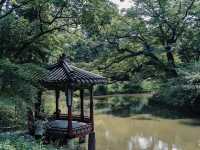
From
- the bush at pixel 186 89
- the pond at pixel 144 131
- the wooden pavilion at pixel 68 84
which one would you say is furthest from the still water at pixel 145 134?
the wooden pavilion at pixel 68 84

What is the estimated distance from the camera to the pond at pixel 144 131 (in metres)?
16.2

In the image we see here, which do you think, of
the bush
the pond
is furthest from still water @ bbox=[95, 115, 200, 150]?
the bush

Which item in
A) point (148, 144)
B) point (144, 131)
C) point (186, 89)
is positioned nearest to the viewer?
point (148, 144)

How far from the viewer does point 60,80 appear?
12.5 metres

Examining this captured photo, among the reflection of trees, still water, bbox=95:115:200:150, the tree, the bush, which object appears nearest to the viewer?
the reflection of trees

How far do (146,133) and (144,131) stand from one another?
56 cm

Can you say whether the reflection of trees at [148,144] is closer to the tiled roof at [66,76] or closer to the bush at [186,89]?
the tiled roof at [66,76]

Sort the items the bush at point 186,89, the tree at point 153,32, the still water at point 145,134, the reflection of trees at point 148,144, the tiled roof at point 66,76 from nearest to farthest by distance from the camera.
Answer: the tiled roof at point 66,76 < the reflection of trees at point 148,144 < the still water at point 145,134 < the bush at point 186,89 < the tree at point 153,32

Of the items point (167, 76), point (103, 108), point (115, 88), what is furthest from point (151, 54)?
point (115, 88)

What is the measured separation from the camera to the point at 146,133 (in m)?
19.2

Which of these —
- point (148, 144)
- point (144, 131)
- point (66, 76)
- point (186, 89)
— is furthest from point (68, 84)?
point (186, 89)

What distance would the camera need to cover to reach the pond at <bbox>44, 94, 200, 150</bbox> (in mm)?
16250

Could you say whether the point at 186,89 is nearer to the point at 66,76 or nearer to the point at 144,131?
the point at 144,131

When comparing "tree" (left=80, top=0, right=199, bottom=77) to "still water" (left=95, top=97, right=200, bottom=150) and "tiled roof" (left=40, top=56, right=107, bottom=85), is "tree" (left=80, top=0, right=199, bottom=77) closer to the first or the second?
"still water" (left=95, top=97, right=200, bottom=150)
